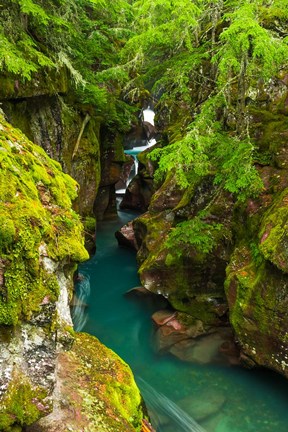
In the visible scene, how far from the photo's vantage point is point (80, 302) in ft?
44.0

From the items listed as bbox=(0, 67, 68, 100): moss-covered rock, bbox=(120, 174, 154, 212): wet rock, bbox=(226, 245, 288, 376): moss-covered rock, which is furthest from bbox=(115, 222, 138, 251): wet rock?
bbox=(226, 245, 288, 376): moss-covered rock

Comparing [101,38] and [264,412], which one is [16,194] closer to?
[264,412]

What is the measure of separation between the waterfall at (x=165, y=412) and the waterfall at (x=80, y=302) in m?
3.48

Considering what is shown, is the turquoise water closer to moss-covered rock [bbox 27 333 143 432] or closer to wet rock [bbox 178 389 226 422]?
wet rock [bbox 178 389 226 422]

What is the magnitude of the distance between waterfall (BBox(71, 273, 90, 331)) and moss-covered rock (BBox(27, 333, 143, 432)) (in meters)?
5.63

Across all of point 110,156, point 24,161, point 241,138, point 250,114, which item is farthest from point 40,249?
point 110,156

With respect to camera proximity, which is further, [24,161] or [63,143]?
[63,143]

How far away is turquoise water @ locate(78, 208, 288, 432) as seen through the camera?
322 inches

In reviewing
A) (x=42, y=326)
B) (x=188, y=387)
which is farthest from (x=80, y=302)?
(x=42, y=326)

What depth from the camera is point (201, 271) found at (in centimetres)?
1108

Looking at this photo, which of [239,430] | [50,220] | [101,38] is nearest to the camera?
[50,220]

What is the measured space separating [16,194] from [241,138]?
25.4 ft

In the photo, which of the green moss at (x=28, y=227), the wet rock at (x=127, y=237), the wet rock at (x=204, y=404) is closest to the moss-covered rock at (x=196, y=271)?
the wet rock at (x=204, y=404)

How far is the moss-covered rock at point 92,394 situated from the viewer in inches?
187
